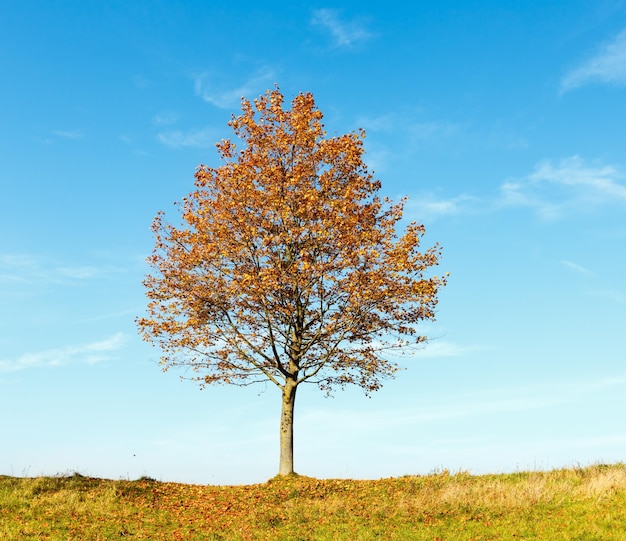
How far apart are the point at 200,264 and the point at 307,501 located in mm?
12265

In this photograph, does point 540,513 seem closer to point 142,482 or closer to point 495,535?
point 495,535

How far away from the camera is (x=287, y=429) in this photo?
3075 centimetres

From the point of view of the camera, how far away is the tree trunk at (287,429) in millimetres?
30353

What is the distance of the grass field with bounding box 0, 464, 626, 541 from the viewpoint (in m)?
20.7

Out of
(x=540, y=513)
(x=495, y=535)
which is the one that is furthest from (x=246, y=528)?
(x=540, y=513)

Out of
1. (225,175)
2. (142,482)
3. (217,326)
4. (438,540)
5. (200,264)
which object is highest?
(225,175)

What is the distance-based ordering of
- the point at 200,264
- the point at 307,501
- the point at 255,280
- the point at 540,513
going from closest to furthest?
the point at 540,513, the point at 307,501, the point at 255,280, the point at 200,264

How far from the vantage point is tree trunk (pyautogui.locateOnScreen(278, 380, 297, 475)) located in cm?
3035

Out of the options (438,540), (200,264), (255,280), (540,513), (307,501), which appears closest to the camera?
(438,540)

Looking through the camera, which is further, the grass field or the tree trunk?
the tree trunk

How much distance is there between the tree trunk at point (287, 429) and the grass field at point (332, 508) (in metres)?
0.90

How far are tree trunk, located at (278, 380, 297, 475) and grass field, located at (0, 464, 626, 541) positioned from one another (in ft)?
2.97

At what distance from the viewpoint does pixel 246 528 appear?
22.5 metres

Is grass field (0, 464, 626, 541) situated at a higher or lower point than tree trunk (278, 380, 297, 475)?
lower
